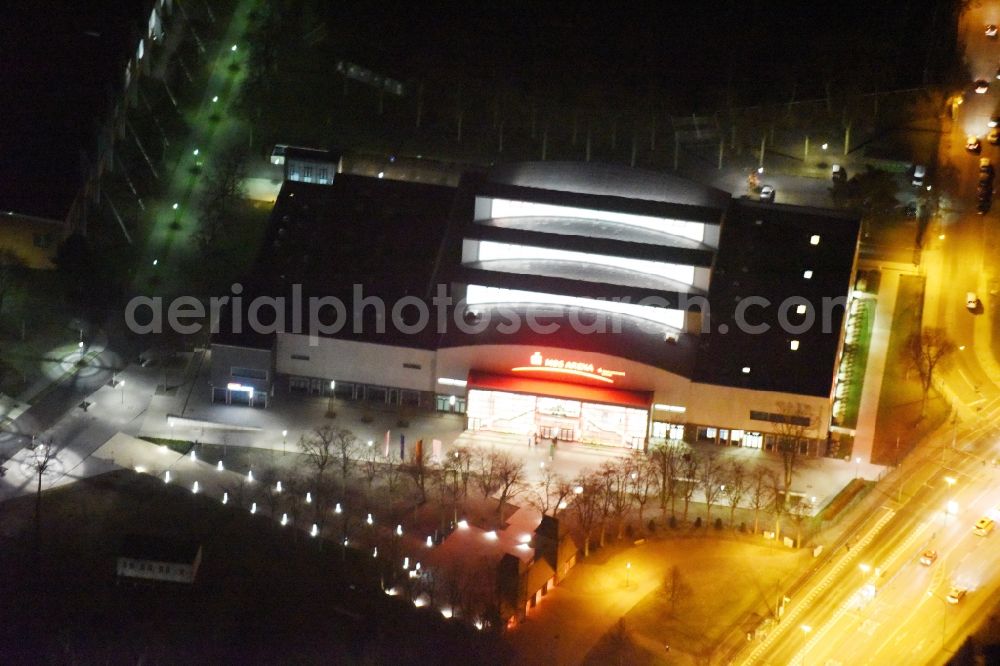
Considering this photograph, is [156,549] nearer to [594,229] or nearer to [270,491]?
[270,491]

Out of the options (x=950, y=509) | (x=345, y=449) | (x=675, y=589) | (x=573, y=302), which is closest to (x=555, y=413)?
(x=573, y=302)

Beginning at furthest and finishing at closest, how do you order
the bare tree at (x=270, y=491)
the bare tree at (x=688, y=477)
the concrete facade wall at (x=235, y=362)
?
the concrete facade wall at (x=235, y=362) → the bare tree at (x=688, y=477) → the bare tree at (x=270, y=491)

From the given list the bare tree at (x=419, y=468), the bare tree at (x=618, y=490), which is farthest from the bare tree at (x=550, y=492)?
the bare tree at (x=419, y=468)

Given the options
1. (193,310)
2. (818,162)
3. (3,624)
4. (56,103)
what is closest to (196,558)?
(3,624)

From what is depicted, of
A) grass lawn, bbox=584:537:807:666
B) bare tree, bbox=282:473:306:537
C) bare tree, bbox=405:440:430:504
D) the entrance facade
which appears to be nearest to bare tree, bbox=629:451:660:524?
the entrance facade

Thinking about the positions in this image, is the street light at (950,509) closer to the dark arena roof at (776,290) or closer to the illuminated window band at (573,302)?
the dark arena roof at (776,290)

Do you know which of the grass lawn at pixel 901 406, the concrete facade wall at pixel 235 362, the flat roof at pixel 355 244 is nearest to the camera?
the grass lawn at pixel 901 406

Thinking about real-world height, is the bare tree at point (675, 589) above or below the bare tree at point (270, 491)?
below
